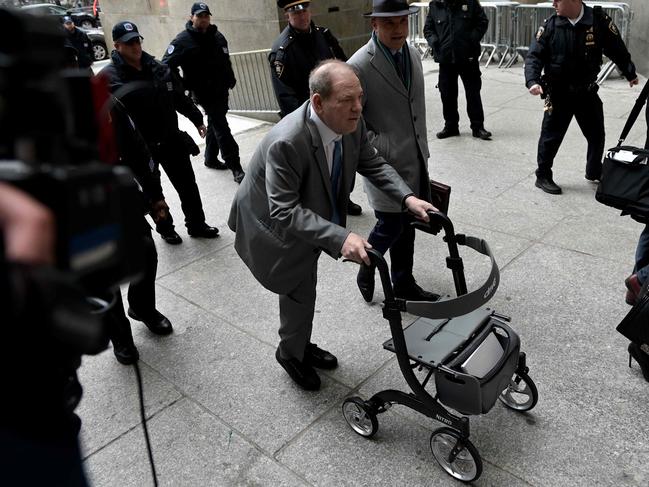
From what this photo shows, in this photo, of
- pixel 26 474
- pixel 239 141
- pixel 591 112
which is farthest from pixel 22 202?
pixel 239 141

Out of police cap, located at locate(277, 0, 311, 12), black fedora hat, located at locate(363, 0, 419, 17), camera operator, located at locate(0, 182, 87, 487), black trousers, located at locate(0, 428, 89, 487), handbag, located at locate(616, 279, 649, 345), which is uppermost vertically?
police cap, located at locate(277, 0, 311, 12)

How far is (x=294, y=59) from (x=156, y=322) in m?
2.80

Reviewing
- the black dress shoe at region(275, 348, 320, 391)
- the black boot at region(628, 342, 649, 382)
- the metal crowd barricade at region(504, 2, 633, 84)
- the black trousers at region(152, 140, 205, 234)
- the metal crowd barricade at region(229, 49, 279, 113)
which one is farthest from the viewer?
the metal crowd barricade at region(504, 2, 633, 84)

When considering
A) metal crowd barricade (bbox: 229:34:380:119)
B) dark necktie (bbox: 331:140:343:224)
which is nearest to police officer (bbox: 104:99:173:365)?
dark necktie (bbox: 331:140:343:224)

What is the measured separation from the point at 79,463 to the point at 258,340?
2.47 meters

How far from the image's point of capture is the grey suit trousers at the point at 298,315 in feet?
9.93

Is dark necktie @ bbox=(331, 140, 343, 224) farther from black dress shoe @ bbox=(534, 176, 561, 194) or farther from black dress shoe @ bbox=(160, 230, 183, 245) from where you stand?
black dress shoe @ bbox=(534, 176, 561, 194)

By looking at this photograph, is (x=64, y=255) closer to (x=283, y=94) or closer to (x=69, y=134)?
(x=69, y=134)

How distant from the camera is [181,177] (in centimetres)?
502

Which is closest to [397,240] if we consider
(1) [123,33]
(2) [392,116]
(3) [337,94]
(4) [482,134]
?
(2) [392,116]

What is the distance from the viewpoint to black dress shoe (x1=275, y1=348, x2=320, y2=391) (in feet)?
10.5

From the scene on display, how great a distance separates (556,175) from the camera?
5910 millimetres

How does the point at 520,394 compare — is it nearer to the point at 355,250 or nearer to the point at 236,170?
the point at 355,250

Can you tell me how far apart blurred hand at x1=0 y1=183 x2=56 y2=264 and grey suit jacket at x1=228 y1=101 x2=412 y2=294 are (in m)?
1.56
